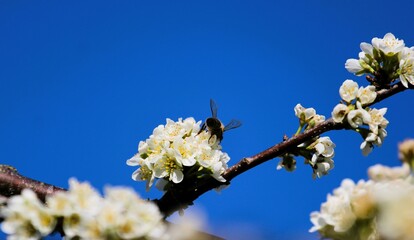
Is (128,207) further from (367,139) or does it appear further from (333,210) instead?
(367,139)

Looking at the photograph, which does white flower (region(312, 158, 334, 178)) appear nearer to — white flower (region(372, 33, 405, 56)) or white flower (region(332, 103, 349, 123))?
white flower (region(332, 103, 349, 123))

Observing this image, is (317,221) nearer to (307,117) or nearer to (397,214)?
(397,214)

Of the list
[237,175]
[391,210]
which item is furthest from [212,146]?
[391,210]

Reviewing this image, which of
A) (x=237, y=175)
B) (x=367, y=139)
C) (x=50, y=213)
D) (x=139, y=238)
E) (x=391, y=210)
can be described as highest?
(x=367, y=139)

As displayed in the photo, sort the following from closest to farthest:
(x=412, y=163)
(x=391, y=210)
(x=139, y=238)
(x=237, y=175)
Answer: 1. (x=391, y=210)
2. (x=139, y=238)
3. (x=412, y=163)
4. (x=237, y=175)

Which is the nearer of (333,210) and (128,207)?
(128,207)

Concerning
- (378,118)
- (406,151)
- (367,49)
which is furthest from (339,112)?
(406,151)

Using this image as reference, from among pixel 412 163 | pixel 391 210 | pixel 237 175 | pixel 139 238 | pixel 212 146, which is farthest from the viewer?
pixel 212 146

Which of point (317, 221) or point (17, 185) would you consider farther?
point (17, 185)
